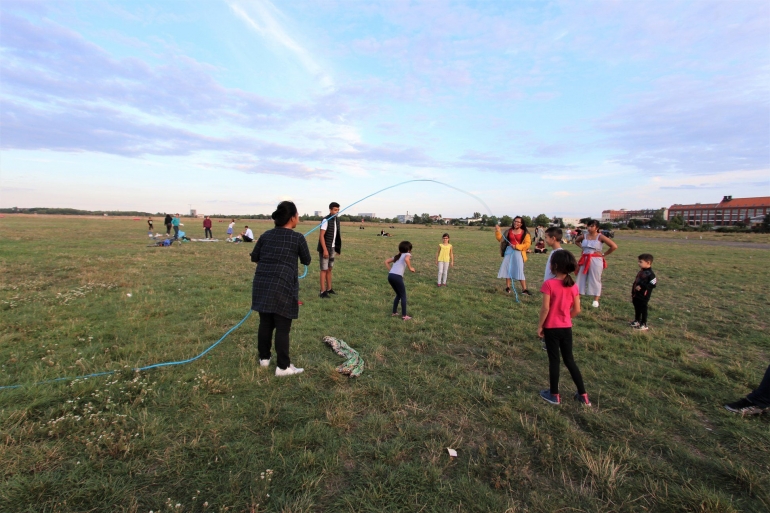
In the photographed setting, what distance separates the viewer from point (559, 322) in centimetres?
389

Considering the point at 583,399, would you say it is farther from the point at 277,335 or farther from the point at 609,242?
the point at 609,242

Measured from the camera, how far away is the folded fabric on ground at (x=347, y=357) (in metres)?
4.38

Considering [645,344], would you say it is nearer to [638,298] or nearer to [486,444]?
[638,298]

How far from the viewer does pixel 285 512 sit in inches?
92.0

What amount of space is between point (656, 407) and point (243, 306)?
7.35 meters

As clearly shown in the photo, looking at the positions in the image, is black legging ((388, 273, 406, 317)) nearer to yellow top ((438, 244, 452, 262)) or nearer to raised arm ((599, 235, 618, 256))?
yellow top ((438, 244, 452, 262))

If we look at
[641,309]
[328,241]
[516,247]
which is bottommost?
[641,309]

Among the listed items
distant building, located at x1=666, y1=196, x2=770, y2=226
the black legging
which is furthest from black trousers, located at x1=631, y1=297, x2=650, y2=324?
distant building, located at x1=666, y1=196, x2=770, y2=226

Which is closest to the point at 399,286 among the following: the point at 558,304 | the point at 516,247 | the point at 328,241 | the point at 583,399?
the point at 328,241

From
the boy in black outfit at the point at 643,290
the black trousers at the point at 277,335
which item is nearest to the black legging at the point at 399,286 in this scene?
the black trousers at the point at 277,335

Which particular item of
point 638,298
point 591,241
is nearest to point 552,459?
point 638,298

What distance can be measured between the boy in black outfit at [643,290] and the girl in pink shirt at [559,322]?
3.68 metres

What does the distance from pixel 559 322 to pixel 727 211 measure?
170 m

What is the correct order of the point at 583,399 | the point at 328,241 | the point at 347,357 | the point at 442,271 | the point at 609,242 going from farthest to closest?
the point at 442,271
the point at 328,241
the point at 609,242
the point at 347,357
the point at 583,399
